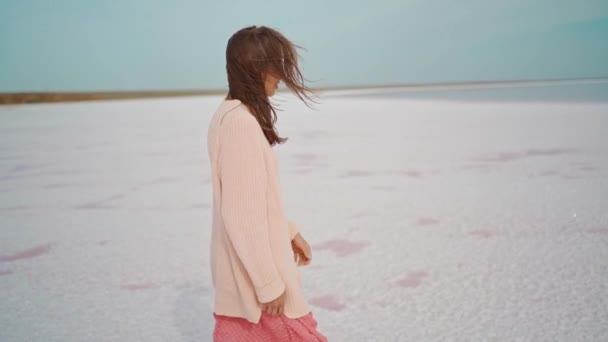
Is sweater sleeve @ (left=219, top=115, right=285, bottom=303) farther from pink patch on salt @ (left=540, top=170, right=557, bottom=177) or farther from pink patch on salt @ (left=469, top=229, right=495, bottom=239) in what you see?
pink patch on salt @ (left=540, top=170, right=557, bottom=177)

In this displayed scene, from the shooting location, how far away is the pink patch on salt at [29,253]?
126 inches

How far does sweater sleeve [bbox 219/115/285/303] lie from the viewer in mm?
1146

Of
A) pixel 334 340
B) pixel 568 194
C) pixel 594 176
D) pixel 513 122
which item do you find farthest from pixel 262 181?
pixel 513 122

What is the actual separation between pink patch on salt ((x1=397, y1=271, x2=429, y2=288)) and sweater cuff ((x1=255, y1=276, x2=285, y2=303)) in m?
1.51

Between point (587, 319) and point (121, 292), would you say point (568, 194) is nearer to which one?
point (587, 319)

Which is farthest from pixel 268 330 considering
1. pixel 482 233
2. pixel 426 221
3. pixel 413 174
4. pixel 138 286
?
pixel 413 174

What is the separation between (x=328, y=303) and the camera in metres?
2.43

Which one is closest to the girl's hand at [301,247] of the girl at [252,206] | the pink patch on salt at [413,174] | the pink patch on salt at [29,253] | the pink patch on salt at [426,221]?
the girl at [252,206]

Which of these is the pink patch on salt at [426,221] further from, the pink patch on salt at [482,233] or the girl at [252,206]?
the girl at [252,206]

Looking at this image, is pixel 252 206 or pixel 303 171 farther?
pixel 303 171

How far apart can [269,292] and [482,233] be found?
2.44 m

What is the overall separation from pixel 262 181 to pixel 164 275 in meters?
1.85

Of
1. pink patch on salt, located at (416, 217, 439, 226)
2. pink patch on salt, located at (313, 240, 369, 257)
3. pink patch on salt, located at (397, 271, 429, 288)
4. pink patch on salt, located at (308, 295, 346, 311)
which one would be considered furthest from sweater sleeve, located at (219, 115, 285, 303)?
pink patch on salt, located at (416, 217, 439, 226)

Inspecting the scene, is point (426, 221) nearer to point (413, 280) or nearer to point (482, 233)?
point (482, 233)
